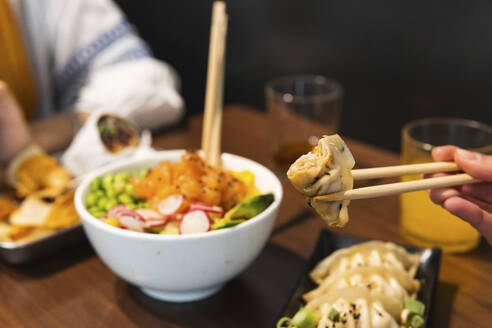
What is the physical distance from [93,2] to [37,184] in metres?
→ 0.96

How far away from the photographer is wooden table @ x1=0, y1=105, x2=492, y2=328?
0.81 meters

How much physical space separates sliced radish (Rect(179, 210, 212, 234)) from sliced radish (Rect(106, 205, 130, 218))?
Result: 108 mm

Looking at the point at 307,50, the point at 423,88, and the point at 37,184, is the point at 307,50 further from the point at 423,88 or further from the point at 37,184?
the point at 37,184

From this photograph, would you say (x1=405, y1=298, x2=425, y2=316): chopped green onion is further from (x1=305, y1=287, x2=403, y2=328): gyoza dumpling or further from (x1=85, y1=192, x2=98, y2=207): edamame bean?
(x1=85, y1=192, x2=98, y2=207): edamame bean

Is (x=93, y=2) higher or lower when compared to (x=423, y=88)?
higher

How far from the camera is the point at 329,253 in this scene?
37.2 inches

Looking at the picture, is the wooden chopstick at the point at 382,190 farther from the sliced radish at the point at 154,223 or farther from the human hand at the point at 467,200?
the sliced radish at the point at 154,223

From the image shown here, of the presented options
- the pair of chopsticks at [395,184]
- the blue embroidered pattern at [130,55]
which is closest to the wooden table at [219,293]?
the pair of chopsticks at [395,184]

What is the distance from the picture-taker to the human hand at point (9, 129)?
123 centimetres

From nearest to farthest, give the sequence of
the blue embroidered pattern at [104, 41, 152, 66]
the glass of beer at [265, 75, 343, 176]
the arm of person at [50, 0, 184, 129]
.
Answer: the glass of beer at [265, 75, 343, 176], the arm of person at [50, 0, 184, 129], the blue embroidered pattern at [104, 41, 152, 66]

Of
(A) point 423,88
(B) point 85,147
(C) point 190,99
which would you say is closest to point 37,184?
(B) point 85,147

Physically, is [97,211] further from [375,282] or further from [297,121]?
[297,121]

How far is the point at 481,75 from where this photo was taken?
1.84 metres

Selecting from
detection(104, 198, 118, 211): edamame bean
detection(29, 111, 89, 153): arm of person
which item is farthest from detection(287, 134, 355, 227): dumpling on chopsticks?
detection(29, 111, 89, 153): arm of person
